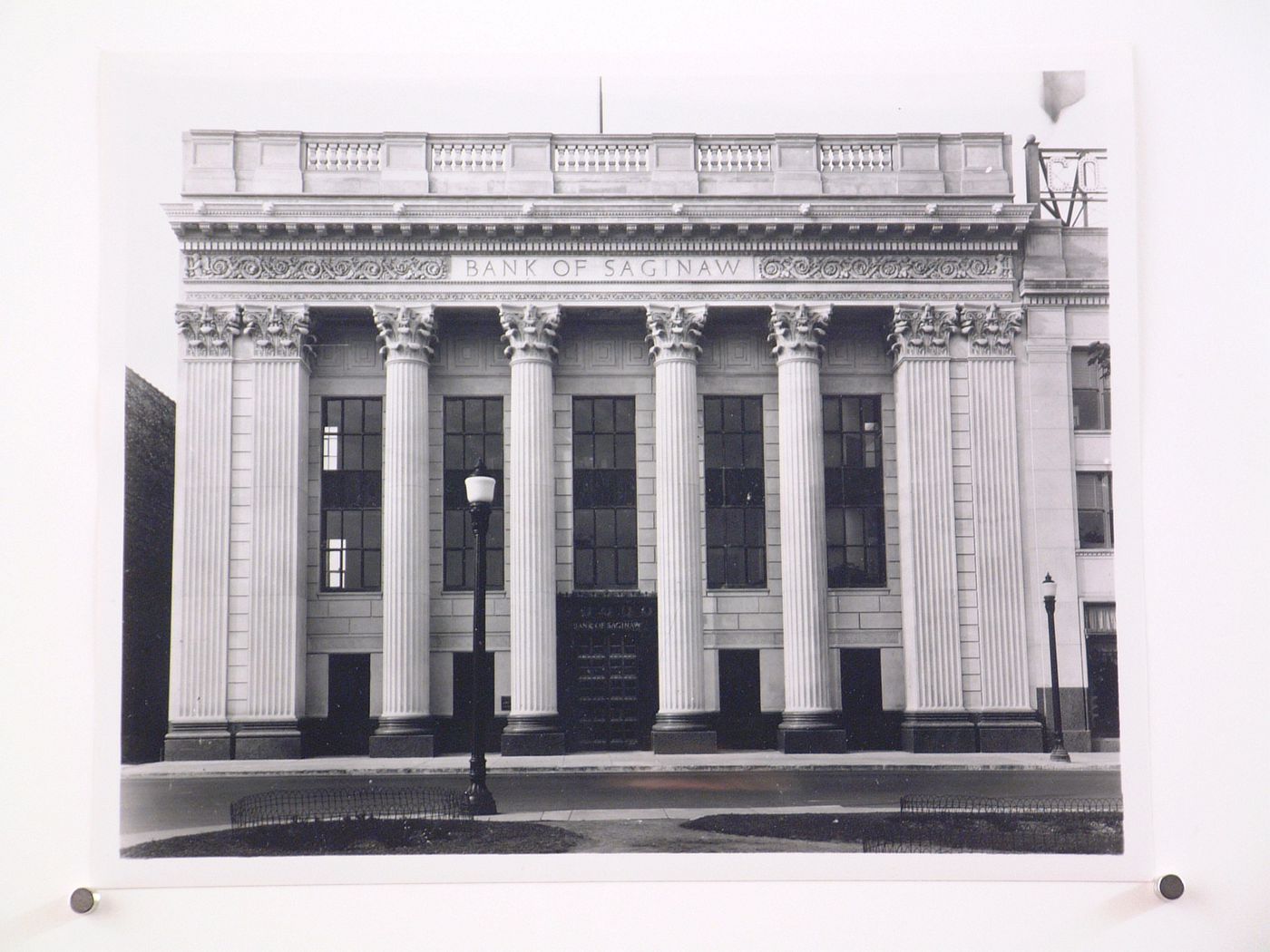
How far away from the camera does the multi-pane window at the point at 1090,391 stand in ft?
31.5

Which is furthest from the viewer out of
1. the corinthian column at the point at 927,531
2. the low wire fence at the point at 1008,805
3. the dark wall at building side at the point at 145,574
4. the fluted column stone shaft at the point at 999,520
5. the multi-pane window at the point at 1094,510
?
the corinthian column at the point at 927,531

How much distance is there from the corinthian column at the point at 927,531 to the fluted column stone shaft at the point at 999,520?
30 cm

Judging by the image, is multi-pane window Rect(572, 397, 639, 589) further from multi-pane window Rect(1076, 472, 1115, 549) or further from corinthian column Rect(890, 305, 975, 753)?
multi-pane window Rect(1076, 472, 1115, 549)

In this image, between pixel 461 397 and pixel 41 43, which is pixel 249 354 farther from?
pixel 41 43

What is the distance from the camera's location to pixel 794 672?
1194 centimetres

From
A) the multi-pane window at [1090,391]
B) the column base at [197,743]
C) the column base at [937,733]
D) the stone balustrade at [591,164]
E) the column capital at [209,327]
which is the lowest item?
the column base at [937,733]

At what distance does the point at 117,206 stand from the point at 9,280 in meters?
1.00

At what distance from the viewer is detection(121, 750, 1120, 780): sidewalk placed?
964 cm

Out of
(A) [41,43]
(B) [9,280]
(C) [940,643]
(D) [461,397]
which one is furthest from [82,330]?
(C) [940,643]

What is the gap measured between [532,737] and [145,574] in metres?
4.02

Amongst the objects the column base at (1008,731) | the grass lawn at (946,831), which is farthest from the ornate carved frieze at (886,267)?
the grass lawn at (946,831)

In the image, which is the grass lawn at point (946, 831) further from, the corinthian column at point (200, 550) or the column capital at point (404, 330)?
the column capital at point (404, 330)

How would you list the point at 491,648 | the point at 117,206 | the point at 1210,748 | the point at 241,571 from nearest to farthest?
the point at 1210,748 < the point at 117,206 < the point at 241,571 < the point at 491,648

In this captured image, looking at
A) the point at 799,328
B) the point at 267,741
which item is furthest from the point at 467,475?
the point at 799,328
